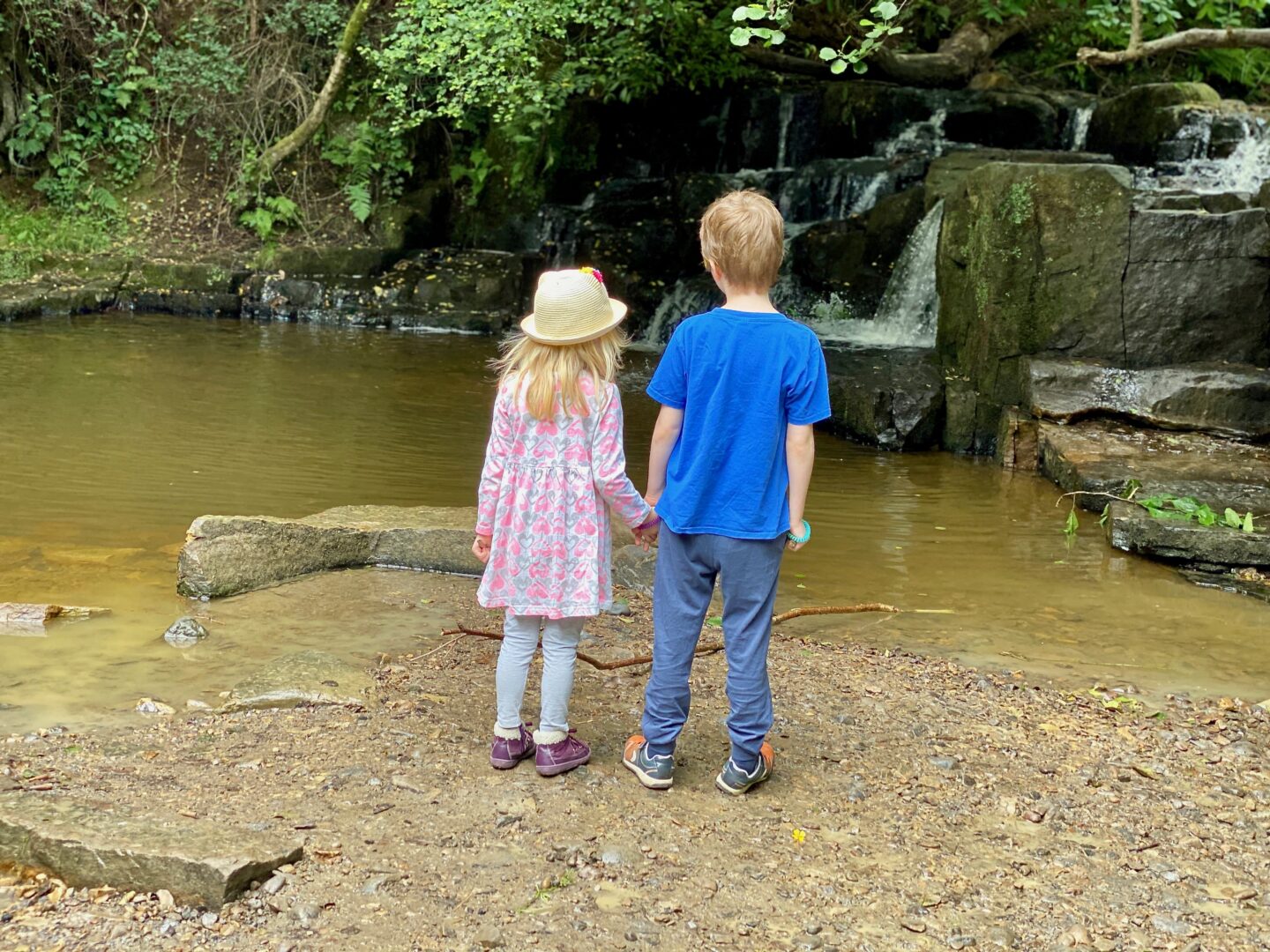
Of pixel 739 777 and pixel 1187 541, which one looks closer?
pixel 739 777

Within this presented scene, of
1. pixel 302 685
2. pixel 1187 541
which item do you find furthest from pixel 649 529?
pixel 1187 541

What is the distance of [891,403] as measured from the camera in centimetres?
989

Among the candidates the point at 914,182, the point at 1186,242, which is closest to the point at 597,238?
the point at 914,182

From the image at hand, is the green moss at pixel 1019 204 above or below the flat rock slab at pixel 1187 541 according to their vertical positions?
above

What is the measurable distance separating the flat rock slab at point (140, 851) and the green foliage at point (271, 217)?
13.9m

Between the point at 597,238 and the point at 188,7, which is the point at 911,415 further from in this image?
the point at 188,7

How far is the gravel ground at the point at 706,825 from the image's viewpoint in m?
2.89

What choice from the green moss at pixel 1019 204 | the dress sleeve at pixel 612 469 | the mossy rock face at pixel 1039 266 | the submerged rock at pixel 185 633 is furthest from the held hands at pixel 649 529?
the green moss at pixel 1019 204

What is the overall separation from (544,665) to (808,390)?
3.65ft

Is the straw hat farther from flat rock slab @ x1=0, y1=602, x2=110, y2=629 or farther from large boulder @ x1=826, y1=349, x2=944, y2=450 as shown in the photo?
large boulder @ x1=826, y1=349, x2=944, y2=450

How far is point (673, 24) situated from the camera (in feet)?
46.9

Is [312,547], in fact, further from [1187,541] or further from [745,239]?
[1187,541]

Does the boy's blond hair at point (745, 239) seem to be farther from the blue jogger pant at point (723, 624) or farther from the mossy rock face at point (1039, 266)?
the mossy rock face at point (1039, 266)

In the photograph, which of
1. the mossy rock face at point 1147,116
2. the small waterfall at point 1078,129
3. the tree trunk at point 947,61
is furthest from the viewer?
the tree trunk at point 947,61
